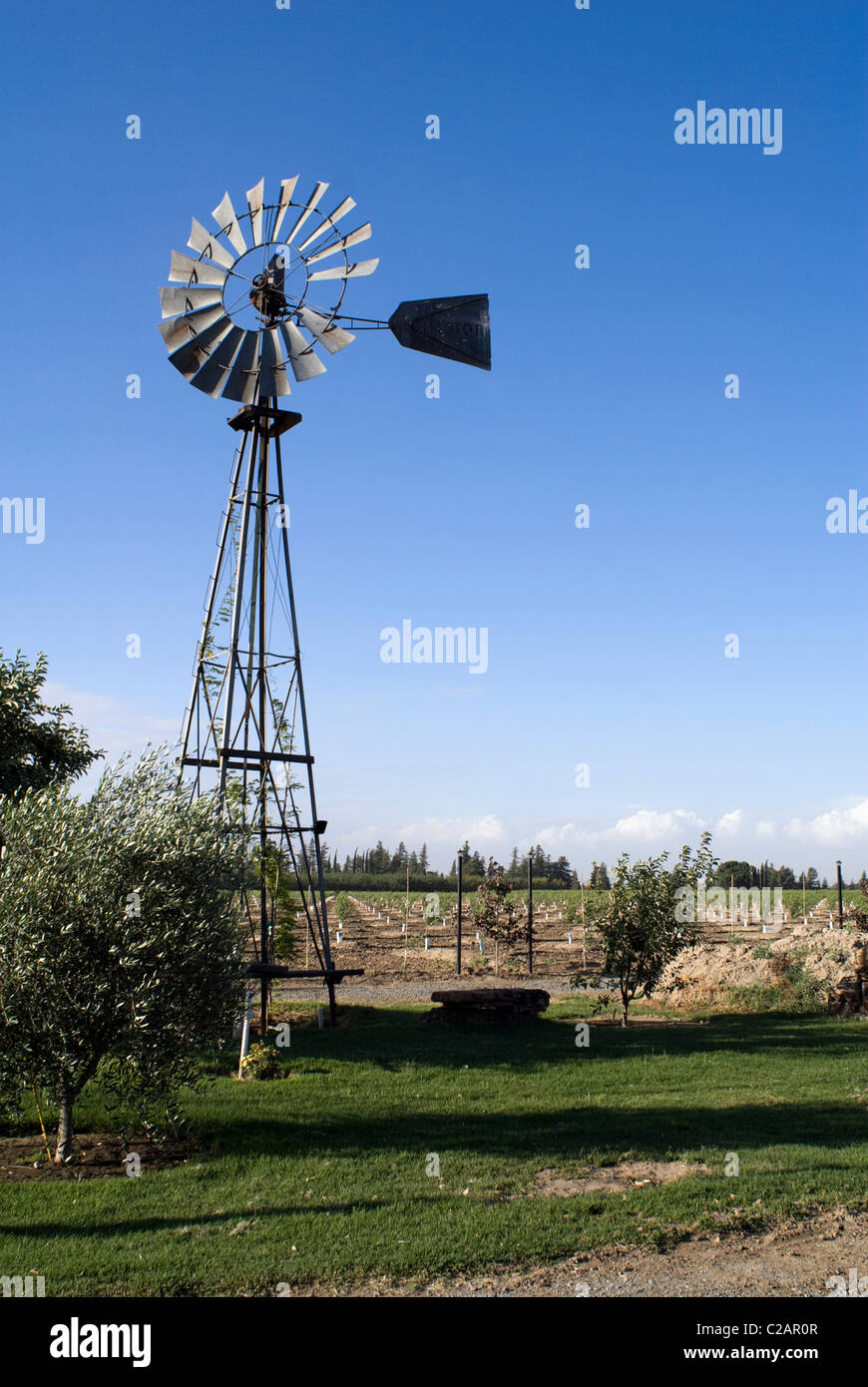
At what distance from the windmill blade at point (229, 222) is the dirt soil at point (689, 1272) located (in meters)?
19.5

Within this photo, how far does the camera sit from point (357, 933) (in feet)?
163

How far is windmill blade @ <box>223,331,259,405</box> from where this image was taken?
1995 centimetres

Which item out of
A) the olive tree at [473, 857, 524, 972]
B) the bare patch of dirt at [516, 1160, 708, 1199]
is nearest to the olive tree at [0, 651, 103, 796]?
the bare patch of dirt at [516, 1160, 708, 1199]

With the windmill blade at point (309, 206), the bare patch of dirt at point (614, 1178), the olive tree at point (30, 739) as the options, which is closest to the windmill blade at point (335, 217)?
the windmill blade at point (309, 206)

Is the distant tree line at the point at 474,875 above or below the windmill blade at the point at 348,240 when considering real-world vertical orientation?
below

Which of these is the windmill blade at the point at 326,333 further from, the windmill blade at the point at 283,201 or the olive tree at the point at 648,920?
the olive tree at the point at 648,920

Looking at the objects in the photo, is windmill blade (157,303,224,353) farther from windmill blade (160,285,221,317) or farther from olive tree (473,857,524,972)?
olive tree (473,857,524,972)

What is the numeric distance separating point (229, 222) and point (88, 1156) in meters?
18.1

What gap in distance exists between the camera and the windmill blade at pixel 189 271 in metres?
20.2

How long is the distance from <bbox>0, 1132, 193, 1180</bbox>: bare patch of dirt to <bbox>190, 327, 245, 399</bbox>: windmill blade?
45.8 feet

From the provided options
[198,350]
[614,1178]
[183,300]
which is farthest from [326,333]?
[614,1178]

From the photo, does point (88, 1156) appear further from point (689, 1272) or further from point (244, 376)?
point (244, 376)
